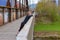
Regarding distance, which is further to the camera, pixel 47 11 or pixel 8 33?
pixel 47 11

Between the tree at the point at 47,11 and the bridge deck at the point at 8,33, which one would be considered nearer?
the bridge deck at the point at 8,33

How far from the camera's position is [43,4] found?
96.6 feet

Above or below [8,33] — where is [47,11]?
below

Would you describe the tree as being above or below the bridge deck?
below

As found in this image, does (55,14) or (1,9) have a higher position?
(1,9)

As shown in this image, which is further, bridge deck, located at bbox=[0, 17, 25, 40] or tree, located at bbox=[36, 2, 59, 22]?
tree, located at bbox=[36, 2, 59, 22]

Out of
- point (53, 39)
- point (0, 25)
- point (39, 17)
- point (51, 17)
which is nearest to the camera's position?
point (0, 25)

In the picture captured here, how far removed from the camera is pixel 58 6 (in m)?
28.9

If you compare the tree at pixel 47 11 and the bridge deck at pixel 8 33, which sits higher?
the bridge deck at pixel 8 33

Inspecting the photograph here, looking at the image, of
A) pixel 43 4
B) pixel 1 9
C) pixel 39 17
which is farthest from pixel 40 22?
pixel 1 9

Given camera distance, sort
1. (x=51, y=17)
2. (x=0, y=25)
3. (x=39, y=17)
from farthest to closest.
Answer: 1. (x=51, y=17)
2. (x=39, y=17)
3. (x=0, y=25)

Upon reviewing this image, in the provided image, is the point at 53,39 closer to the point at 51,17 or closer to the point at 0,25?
the point at 0,25

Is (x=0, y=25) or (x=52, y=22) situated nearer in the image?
(x=0, y=25)

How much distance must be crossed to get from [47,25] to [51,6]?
8.02ft
